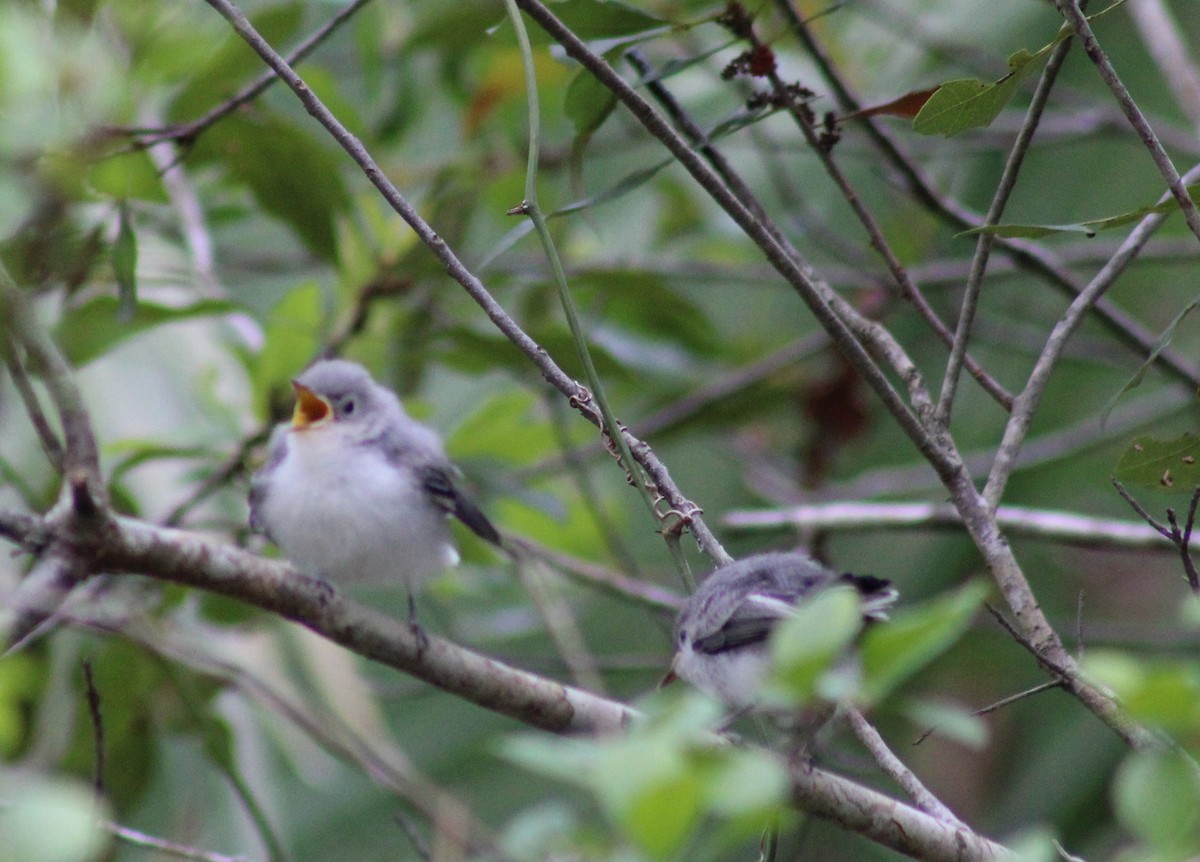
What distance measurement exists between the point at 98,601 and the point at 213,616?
28cm

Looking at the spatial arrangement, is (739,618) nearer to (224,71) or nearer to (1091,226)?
(1091,226)

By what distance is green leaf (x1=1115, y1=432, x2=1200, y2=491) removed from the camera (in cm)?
162

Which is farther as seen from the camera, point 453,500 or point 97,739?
point 453,500

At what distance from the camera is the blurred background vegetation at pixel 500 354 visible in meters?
2.77

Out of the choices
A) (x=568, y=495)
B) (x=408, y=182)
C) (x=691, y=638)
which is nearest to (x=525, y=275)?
(x=408, y=182)

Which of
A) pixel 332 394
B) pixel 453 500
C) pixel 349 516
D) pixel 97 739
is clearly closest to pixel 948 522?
pixel 453 500

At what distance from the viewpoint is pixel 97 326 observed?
2801 mm

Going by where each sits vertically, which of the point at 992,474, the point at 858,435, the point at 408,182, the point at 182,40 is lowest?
the point at 858,435

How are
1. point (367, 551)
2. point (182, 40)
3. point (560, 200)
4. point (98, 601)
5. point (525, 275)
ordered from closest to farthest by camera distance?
point (367, 551), point (98, 601), point (182, 40), point (525, 275), point (560, 200)

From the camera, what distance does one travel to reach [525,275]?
11.8 ft

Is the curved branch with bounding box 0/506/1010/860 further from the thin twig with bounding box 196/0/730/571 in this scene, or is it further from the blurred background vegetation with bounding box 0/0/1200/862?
the thin twig with bounding box 196/0/730/571

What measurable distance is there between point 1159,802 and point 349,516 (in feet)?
7.18

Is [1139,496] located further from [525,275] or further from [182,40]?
[182,40]

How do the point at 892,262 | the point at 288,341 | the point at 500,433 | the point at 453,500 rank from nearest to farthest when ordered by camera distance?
1. the point at 892,262
2. the point at 453,500
3. the point at 288,341
4. the point at 500,433
